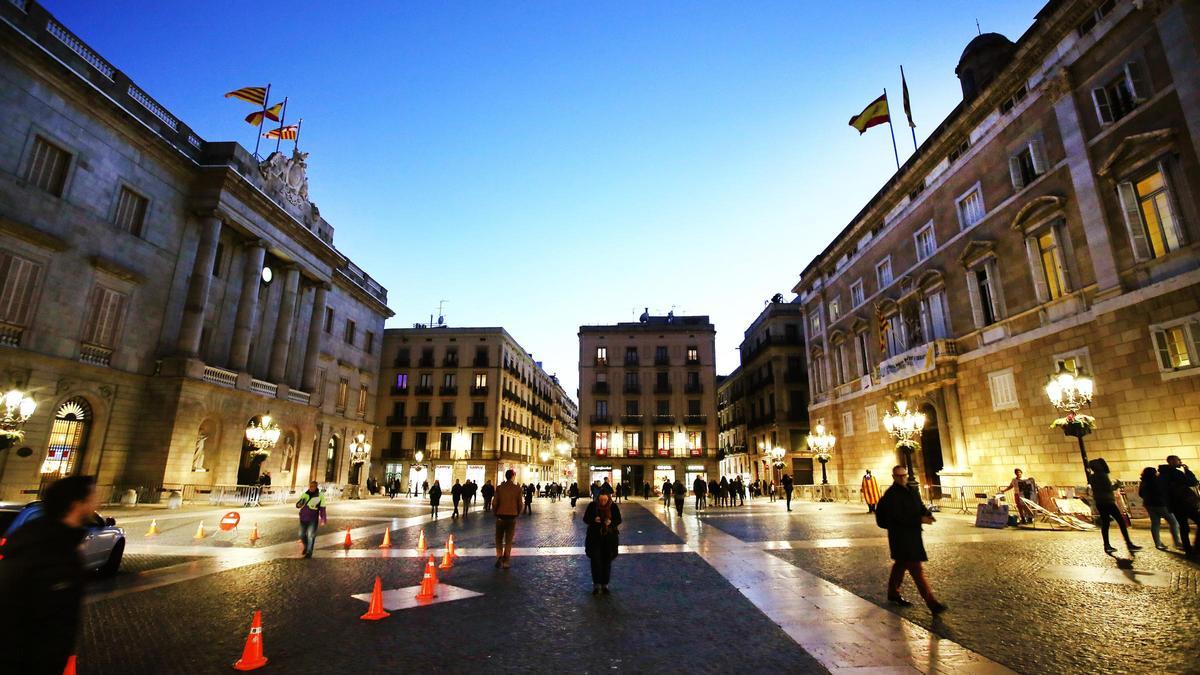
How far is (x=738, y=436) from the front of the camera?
55.7 m

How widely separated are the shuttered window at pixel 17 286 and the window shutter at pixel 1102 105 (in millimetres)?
35140

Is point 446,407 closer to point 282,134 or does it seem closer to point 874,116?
point 282,134

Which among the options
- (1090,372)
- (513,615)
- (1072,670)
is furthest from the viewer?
(1090,372)

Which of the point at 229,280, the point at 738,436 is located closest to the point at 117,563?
the point at 229,280

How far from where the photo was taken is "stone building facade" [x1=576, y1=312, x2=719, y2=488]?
1935 inches

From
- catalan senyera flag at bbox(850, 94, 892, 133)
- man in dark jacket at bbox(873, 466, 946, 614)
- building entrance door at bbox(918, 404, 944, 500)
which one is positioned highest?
catalan senyera flag at bbox(850, 94, 892, 133)

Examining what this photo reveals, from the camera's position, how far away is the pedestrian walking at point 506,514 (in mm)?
10047

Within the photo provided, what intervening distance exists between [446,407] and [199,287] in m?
27.1

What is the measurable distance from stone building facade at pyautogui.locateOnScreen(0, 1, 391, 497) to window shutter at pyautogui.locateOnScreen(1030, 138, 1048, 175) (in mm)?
33400

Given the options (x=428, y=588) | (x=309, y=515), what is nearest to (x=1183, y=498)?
(x=428, y=588)

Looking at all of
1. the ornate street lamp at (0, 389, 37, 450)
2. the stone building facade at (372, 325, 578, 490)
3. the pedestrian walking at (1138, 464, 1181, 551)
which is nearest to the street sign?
the ornate street lamp at (0, 389, 37, 450)

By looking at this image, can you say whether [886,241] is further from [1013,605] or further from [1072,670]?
[1072,670]

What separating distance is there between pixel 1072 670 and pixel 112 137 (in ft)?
103

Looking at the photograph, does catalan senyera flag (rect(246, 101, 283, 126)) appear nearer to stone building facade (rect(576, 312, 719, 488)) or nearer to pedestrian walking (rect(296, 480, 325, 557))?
pedestrian walking (rect(296, 480, 325, 557))
